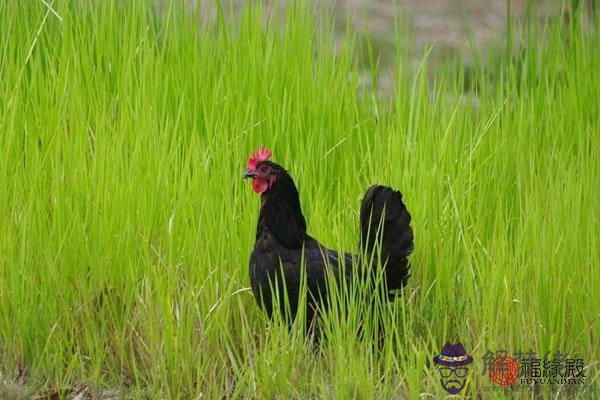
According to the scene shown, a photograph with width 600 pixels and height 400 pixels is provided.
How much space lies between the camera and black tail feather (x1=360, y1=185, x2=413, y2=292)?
333 centimetres

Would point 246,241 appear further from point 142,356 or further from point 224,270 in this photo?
point 142,356

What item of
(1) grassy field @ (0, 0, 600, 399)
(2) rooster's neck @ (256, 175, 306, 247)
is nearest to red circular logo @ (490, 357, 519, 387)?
(1) grassy field @ (0, 0, 600, 399)

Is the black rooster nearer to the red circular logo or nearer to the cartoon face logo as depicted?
the cartoon face logo

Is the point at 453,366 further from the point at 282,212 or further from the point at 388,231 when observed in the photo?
the point at 282,212

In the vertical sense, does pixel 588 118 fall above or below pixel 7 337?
above

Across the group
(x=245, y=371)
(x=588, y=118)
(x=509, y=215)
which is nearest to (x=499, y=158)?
(x=509, y=215)

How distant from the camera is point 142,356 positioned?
133 inches

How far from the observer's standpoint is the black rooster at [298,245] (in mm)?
3344

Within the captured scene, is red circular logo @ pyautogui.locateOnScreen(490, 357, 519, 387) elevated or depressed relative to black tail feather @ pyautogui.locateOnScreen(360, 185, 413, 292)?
depressed

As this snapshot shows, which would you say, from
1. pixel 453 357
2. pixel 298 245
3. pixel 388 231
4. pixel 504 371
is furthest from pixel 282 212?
pixel 504 371

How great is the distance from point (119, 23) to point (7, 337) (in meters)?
1.87

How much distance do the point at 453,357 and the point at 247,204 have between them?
3.34 ft

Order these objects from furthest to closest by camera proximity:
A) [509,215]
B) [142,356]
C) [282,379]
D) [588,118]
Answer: [588,118], [509,215], [142,356], [282,379]

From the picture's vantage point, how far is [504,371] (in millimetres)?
3141
